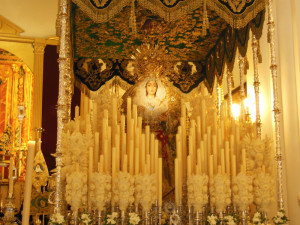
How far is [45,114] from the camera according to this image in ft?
30.0

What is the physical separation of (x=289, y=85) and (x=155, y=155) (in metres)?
1.67

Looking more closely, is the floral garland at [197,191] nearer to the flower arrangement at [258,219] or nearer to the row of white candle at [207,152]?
the row of white candle at [207,152]

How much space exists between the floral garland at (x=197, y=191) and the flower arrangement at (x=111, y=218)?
0.64 meters

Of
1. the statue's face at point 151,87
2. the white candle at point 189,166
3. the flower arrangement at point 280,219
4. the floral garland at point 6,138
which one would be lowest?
the flower arrangement at point 280,219

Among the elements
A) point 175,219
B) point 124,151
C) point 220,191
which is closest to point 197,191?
point 220,191

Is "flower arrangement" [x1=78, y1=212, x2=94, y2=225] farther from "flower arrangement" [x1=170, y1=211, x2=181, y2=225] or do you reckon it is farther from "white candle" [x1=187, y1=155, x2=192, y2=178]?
"white candle" [x1=187, y1=155, x2=192, y2=178]

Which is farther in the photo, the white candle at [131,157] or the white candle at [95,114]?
the white candle at [95,114]

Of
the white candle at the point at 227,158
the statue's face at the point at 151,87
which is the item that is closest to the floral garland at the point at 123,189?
the white candle at the point at 227,158

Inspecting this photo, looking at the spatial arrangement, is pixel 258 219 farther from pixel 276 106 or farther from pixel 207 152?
pixel 276 106

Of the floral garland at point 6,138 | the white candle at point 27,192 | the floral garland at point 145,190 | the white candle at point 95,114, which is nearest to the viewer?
the white candle at point 27,192

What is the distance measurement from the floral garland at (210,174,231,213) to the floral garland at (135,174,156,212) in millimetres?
513

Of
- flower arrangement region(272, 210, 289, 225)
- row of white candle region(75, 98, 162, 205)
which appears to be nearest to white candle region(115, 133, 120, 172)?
row of white candle region(75, 98, 162, 205)

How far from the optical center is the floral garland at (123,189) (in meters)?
3.17

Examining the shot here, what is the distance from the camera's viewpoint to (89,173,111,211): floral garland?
3.14 m
